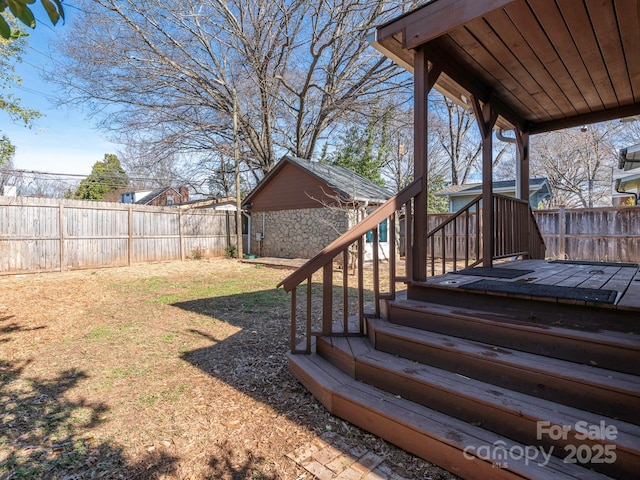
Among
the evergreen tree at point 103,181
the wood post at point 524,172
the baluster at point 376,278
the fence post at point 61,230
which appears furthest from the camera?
the evergreen tree at point 103,181

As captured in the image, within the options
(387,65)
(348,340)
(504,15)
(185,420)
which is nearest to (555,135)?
(387,65)

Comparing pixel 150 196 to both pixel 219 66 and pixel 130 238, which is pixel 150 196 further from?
pixel 130 238

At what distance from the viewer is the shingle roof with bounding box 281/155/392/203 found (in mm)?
10758

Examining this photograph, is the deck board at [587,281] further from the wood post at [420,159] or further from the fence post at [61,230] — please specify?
the fence post at [61,230]

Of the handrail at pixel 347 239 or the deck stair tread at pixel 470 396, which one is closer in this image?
the deck stair tread at pixel 470 396

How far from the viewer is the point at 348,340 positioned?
277cm

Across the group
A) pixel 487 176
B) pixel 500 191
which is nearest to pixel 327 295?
pixel 487 176

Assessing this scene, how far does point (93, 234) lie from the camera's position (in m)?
9.95

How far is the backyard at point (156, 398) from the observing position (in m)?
1.89

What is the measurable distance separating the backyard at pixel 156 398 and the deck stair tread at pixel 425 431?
0.24 ft

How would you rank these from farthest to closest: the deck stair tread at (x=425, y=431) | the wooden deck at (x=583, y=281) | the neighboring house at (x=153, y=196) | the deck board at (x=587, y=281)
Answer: the neighboring house at (x=153, y=196) < the deck board at (x=587, y=281) < the wooden deck at (x=583, y=281) < the deck stair tread at (x=425, y=431)

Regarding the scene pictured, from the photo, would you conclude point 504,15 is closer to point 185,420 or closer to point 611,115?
point 611,115

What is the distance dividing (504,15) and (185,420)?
146 inches

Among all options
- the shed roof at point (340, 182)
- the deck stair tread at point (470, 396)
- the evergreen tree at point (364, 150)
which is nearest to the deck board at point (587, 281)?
the deck stair tread at point (470, 396)
